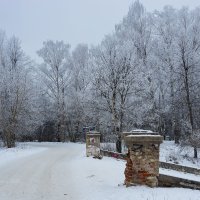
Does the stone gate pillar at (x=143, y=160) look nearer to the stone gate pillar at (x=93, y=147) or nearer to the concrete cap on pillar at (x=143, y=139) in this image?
the concrete cap on pillar at (x=143, y=139)

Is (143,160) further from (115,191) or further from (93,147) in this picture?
(93,147)

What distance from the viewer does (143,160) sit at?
978 cm

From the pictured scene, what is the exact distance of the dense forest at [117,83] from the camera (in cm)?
2959

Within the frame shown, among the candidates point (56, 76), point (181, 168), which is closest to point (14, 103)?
point (56, 76)

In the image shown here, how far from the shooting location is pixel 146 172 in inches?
381

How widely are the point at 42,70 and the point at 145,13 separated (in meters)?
16.7

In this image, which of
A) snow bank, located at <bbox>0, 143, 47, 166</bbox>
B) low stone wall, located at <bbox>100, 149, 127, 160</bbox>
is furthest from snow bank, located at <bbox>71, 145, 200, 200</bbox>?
snow bank, located at <bbox>0, 143, 47, 166</bbox>

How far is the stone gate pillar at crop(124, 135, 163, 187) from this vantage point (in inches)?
381

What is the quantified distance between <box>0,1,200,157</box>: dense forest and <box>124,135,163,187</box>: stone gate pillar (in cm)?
1637

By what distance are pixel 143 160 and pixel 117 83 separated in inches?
761

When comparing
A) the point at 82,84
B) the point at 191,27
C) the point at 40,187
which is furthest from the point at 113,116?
the point at 82,84

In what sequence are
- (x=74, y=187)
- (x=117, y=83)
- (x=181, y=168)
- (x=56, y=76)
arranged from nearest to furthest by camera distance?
1. (x=74, y=187)
2. (x=181, y=168)
3. (x=117, y=83)
4. (x=56, y=76)

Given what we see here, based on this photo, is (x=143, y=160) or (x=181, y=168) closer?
(x=143, y=160)

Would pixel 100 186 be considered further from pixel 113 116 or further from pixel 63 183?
pixel 113 116
